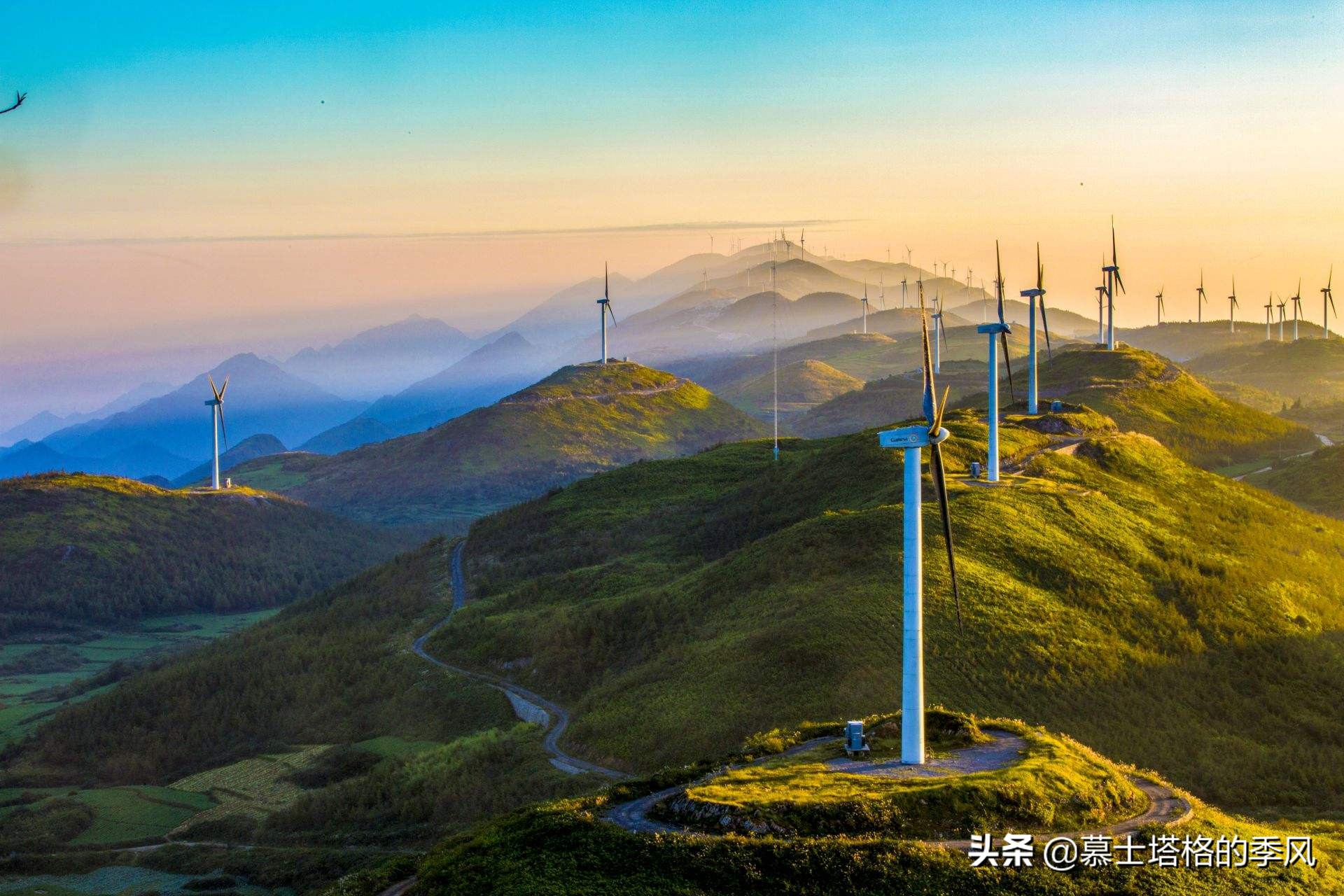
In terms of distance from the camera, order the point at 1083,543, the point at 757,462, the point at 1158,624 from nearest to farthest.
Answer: the point at 1158,624 → the point at 1083,543 → the point at 757,462

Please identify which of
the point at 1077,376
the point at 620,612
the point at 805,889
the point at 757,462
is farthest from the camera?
the point at 1077,376

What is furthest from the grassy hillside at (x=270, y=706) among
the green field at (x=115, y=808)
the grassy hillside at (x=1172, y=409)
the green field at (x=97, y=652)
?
the grassy hillside at (x=1172, y=409)

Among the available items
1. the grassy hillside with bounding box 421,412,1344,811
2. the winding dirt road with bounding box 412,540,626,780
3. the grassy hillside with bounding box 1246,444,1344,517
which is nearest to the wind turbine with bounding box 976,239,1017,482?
the grassy hillside with bounding box 421,412,1344,811

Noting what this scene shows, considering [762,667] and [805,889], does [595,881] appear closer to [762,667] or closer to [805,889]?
[805,889]

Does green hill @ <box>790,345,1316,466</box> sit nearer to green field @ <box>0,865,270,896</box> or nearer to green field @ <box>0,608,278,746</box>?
green field @ <box>0,608,278,746</box>

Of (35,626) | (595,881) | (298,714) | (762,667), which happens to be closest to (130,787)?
(298,714)

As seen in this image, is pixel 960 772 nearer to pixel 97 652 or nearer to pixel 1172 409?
pixel 97 652
